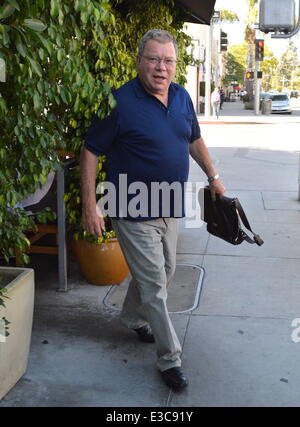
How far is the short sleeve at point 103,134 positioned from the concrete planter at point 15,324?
2.61ft

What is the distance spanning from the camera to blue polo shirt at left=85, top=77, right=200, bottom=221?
131 inches

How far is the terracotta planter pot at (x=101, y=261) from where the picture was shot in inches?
195

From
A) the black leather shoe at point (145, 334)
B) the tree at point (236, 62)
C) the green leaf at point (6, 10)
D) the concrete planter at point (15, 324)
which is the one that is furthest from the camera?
the tree at point (236, 62)

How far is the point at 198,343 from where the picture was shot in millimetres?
3988

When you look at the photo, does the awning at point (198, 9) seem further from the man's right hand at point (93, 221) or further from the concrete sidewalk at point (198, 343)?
the man's right hand at point (93, 221)

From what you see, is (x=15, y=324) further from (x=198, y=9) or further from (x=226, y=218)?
(x=198, y=9)

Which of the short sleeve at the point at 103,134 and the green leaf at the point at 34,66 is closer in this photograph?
the green leaf at the point at 34,66

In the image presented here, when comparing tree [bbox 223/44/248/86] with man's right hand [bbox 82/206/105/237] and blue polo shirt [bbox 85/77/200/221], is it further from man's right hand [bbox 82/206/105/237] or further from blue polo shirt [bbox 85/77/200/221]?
man's right hand [bbox 82/206/105/237]

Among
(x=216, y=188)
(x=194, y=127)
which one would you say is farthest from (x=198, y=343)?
(x=194, y=127)

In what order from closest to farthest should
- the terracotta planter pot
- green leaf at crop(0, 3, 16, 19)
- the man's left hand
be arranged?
green leaf at crop(0, 3, 16, 19), the man's left hand, the terracotta planter pot

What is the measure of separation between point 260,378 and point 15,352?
4.57ft

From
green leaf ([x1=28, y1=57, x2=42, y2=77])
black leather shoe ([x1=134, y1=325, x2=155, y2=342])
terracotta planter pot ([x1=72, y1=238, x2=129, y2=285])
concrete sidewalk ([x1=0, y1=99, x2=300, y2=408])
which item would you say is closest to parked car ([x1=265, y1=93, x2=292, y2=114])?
concrete sidewalk ([x1=0, y1=99, x2=300, y2=408])

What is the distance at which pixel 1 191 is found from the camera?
2.89 meters

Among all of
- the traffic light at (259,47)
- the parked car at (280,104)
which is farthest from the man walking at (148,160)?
the parked car at (280,104)
